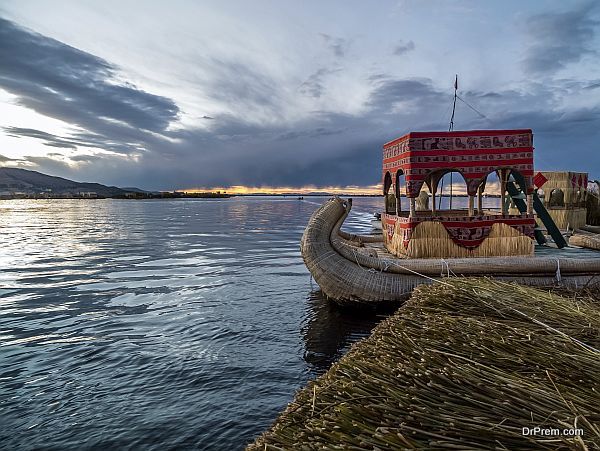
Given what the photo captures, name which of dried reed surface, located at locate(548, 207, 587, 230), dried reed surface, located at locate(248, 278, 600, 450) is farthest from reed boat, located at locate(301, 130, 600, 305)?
dried reed surface, located at locate(548, 207, 587, 230)

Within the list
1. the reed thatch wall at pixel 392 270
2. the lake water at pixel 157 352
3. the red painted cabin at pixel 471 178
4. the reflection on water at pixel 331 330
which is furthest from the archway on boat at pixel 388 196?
the reed thatch wall at pixel 392 270

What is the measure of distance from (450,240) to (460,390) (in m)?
11.7

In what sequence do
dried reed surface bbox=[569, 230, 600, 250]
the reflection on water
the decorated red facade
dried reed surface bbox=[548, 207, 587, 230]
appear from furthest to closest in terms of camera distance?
1. dried reed surface bbox=[548, 207, 587, 230]
2. dried reed surface bbox=[569, 230, 600, 250]
3. the decorated red facade
4. the reflection on water

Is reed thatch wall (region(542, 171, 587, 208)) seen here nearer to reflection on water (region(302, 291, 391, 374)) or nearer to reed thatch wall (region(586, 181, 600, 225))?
reed thatch wall (region(586, 181, 600, 225))

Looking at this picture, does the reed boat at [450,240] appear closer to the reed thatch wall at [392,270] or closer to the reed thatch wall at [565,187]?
the reed thatch wall at [392,270]

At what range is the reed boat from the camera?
36.9ft

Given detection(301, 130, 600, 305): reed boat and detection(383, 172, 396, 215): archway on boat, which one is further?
detection(383, 172, 396, 215): archway on boat

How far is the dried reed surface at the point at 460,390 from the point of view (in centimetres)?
252

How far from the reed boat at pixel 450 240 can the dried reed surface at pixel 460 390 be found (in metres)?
6.96

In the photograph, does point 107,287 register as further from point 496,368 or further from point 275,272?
point 496,368

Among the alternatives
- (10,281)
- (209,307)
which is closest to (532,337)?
(209,307)

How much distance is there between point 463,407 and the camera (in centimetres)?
272

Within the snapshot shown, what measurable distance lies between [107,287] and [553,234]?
16678 mm

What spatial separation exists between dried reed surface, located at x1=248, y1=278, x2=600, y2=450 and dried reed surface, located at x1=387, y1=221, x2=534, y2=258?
372 inches
